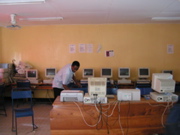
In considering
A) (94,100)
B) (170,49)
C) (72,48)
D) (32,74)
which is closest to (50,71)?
(32,74)

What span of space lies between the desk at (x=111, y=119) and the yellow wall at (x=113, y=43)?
9.48ft

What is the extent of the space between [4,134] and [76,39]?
3396mm

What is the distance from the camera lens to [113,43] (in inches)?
212

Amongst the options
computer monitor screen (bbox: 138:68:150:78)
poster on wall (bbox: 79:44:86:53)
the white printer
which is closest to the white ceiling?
poster on wall (bbox: 79:44:86:53)

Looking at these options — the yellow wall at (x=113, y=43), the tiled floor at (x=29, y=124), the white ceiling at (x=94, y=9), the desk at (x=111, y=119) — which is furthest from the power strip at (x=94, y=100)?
the yellow wall at (x=113, y=43)

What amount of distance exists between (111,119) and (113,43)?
3290 mm

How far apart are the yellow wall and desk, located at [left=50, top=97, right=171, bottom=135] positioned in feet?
9.48

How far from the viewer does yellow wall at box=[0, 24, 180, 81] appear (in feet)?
17.5

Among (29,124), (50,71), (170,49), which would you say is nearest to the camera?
(29,124)

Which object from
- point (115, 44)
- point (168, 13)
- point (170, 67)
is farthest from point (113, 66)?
point (168, 13)

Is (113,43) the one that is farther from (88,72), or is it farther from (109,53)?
(88,72)

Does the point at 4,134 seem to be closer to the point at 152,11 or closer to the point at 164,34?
the point at 152,11

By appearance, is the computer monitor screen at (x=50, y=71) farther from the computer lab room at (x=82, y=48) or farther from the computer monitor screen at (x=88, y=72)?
the computer monitor screen at (x=88, y=72)

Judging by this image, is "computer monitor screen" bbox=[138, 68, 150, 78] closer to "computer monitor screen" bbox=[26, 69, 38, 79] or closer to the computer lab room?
the computer lab room
